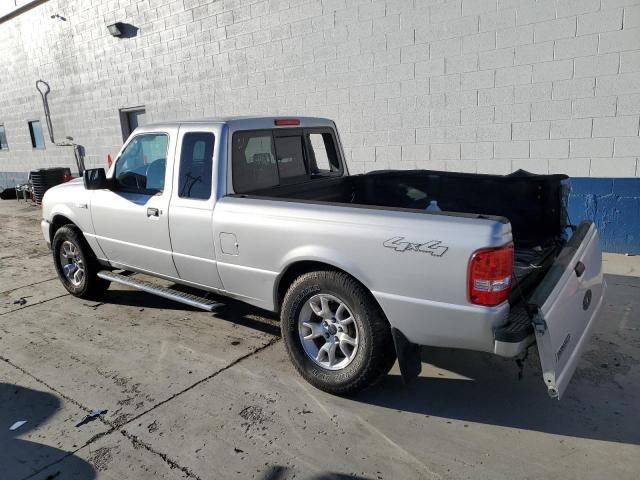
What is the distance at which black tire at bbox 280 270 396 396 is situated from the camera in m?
3.05

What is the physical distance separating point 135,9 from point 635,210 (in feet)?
33.9

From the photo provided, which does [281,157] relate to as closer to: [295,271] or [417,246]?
[295,271]

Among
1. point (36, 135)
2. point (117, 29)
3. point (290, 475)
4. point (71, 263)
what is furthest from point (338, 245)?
point (36, 135)

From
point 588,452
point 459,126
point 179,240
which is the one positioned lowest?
point 588,452

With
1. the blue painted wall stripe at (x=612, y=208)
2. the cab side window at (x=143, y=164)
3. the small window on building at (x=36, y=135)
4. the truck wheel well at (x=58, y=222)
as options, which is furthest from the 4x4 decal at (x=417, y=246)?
the small window on building at (x=36, y=135)

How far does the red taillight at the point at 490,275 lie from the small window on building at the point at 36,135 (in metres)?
16.0

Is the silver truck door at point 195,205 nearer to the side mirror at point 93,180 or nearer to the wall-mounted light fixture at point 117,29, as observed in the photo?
the side mirror at point 93,180

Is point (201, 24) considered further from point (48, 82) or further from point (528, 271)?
point (528, 271)

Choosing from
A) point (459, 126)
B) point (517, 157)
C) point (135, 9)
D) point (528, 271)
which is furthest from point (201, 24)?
point (528, 271)

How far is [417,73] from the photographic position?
278 inches

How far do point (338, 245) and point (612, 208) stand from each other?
4.73 metres

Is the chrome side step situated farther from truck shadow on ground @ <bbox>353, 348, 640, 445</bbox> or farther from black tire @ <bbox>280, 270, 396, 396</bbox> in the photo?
truck shadow on ground @ <bbox>353, 348, 640, 445</bbox>

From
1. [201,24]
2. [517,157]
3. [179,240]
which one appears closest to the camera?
[179,240]

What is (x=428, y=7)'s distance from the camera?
6754 mm
